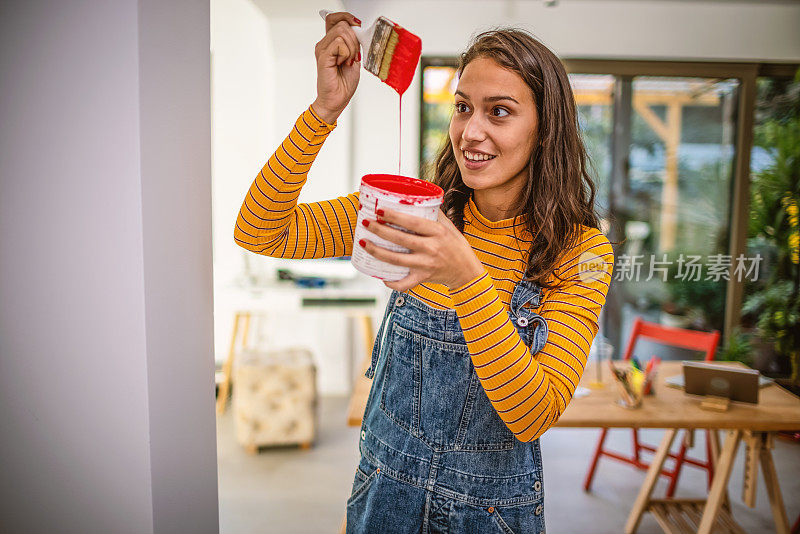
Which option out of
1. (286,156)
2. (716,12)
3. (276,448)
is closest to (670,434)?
(276,448)

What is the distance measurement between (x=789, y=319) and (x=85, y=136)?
13.1ft

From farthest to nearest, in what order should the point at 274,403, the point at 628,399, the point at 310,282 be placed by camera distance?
1. the point at 310,282
2. the point at 274,403
3. the point at 628,399

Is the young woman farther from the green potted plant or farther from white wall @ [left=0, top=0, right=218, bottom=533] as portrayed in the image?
the green potted plant

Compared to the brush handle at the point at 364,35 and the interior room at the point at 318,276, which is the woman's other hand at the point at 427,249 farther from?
the brush handle at the point at 364,35

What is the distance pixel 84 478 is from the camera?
85 cm

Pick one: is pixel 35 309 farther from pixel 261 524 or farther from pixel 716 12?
pixel 716 12

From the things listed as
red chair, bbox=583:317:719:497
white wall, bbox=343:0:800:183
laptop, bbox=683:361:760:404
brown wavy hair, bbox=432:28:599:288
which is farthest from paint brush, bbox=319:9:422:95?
white wall, bbox=343:0:800:183

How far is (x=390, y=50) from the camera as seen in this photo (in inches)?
37.1

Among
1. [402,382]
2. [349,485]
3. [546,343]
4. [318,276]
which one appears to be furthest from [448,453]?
[318,276]

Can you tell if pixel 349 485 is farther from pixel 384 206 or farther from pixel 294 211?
A: pixel 384 206

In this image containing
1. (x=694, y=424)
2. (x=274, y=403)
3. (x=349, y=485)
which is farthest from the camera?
(x=274, y=403)

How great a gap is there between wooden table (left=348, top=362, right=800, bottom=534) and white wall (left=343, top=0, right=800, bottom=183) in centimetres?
245

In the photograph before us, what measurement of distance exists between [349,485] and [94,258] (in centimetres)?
268

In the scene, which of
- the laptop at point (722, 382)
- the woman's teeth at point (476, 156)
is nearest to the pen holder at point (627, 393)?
the laptop at point (722, 382)
